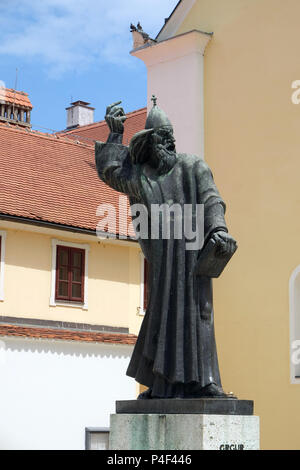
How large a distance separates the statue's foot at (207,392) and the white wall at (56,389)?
540 inches

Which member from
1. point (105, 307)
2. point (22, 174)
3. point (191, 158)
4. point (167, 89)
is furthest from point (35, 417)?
point (191, 158)

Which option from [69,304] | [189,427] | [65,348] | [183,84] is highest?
[183,84]

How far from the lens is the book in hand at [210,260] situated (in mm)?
7086

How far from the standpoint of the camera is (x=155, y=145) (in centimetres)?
741

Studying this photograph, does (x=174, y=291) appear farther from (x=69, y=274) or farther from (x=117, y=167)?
(x=69, y=274)

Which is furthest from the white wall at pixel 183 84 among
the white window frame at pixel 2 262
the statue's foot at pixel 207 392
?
the statue's foot at pixel 207 392

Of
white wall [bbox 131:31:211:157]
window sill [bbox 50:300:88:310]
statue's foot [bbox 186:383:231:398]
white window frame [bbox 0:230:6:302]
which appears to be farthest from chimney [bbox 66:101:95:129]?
statue's foot [bbox 186:383:231:398]

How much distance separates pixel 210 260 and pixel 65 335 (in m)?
14.5

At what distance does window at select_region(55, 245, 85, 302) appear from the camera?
22141 millimetres

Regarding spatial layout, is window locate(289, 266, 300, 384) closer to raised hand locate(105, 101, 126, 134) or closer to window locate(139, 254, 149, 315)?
window locate(139, 254, 149, 315)

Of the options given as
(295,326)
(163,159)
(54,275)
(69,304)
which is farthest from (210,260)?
(69,304)

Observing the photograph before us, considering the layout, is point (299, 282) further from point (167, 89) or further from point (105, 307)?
point (105, 307)

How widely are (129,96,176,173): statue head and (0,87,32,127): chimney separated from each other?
22.1m
